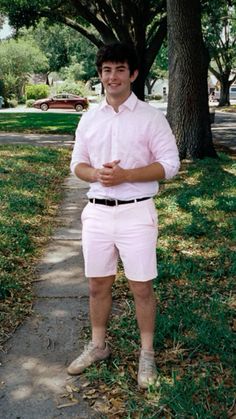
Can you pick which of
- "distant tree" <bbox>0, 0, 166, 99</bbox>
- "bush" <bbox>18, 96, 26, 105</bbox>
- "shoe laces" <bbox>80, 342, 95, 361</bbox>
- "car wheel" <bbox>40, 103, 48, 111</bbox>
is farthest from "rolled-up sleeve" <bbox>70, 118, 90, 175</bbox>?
"bush" <bbox>18, 96, 26, 105</bbox>

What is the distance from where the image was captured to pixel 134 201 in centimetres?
283

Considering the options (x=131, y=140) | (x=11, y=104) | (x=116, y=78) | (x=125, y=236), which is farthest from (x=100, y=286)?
(x=11, y=104)

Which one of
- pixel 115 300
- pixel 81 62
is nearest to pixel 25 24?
pixel 115 300

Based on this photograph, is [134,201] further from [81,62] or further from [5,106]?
[81,62]

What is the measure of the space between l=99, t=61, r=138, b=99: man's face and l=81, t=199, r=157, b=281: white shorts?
0.59 metres

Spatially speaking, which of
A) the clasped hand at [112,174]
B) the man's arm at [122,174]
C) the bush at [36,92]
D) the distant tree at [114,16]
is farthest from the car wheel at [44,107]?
the clasped hand at [112,174]

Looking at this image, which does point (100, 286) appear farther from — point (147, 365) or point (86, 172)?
point (86, 172)

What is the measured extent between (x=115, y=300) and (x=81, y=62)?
6682cm

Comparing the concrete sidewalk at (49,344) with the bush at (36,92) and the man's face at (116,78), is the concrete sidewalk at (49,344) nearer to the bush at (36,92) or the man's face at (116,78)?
the man's face at (116,78)

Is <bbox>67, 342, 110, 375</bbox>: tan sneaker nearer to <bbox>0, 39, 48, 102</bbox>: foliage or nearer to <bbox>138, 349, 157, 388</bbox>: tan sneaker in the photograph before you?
<bbox>138, 349, 157, 388</bbox>: tan sneaker

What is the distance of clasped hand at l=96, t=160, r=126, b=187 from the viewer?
2.68 meters

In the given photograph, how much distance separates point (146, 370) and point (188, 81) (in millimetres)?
7898

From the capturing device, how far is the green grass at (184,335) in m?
2.75

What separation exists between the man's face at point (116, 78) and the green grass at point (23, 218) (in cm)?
179
